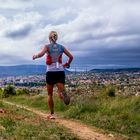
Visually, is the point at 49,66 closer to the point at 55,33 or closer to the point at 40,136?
the point at 55,33

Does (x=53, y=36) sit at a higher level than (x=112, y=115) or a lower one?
higher

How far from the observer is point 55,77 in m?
14.6

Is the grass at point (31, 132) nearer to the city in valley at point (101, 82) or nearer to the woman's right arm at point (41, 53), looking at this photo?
the woman's right arm at point (41, 53)

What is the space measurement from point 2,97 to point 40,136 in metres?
23.1

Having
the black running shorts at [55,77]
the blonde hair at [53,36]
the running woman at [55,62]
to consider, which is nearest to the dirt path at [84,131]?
the running woman at [55,62]

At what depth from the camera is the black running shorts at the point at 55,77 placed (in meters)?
14.5

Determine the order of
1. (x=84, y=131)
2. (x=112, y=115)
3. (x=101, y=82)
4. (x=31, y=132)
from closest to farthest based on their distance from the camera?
(x=31, y=132) → (x=84, y=131) → (x=112, y=115) → (x=101, y=82)

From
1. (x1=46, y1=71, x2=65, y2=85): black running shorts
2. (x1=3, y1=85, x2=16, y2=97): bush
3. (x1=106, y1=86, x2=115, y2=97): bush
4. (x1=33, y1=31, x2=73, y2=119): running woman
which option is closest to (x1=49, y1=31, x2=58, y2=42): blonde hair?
(x1=33, y1=31, x2=73, y2=119): running woman

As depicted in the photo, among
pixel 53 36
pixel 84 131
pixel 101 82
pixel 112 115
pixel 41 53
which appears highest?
pixel 53 36

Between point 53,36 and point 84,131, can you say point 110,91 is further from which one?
point 84,131

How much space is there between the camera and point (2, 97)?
33281 millimetres

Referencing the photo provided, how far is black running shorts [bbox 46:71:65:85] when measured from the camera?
14.5 m

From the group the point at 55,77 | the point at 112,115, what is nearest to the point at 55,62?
the point at 55,77

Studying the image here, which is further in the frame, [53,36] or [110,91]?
[110,91]
